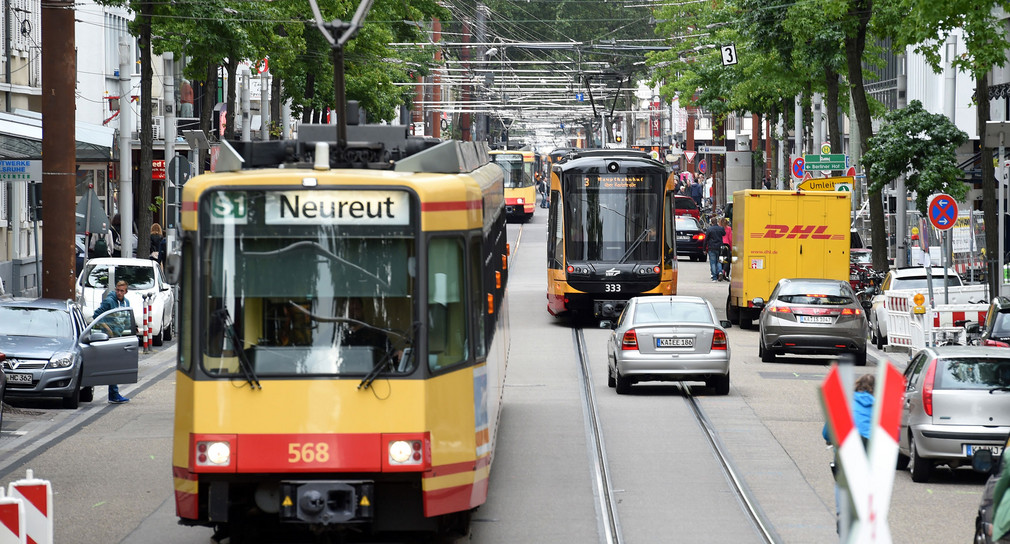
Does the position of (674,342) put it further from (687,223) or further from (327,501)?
(687,223)

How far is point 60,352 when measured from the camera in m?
21.2

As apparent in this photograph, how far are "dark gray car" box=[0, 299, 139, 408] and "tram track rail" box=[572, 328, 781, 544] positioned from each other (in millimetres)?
6267

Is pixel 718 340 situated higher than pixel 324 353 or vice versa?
pixel 324 353

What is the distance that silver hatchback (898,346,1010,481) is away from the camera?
15.0 meters

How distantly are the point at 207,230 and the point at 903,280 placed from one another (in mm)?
23205

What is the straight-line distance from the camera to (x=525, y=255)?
56.6 metres

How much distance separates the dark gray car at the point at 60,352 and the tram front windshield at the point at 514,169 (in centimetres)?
5024

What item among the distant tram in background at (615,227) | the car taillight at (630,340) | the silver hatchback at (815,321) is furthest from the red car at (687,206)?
the car taillight at (630,340)

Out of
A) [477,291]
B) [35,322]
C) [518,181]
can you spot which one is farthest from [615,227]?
[518,181]

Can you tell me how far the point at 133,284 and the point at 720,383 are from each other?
13.1 metres

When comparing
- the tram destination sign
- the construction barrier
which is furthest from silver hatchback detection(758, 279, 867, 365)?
the tram destination sign

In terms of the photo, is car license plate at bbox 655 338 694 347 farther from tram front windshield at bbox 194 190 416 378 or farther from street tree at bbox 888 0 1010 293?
tram front windshield at bbox 194 190 416 378

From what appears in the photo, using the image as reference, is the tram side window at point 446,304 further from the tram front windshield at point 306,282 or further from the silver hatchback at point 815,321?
the silver hatchback at point 815,321

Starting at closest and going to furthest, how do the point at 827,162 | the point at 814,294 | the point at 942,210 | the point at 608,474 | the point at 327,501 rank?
the point at 327,501 < the point at 608,474 < the point at 814,294 < the point at 942,210 < the point at 827,162
